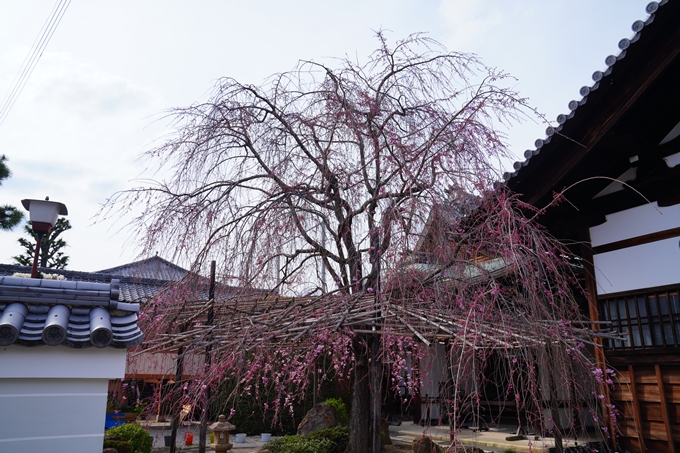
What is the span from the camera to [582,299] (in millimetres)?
9430

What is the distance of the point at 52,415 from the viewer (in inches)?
158

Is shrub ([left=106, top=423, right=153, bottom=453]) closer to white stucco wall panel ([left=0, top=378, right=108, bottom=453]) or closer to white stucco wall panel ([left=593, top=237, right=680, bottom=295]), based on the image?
white stucco wall panel ([left=0, top=378, right=108, bottom=453])

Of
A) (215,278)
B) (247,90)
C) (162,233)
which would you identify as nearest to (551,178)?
(247,90)

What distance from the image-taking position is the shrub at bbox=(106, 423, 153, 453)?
848 cm

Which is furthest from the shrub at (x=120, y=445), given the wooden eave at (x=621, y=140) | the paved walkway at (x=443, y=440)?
the wooden eave at (x=621, y=140)

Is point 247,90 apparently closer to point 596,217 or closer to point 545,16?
point 545,16

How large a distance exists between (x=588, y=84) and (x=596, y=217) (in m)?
1.98

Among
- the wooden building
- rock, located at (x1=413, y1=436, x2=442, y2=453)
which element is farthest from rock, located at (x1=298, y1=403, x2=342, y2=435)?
the wooden building

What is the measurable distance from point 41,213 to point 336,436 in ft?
18.3

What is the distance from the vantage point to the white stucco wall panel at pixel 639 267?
6125 millimetres

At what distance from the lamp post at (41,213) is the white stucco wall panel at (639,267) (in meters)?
6.90

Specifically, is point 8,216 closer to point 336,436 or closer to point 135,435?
point 135,435

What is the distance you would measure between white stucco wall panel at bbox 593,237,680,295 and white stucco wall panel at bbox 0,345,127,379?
18.6ft

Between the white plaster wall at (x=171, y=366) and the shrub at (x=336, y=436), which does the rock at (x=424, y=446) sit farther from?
the white plaster wall at (x=171, y=366)
